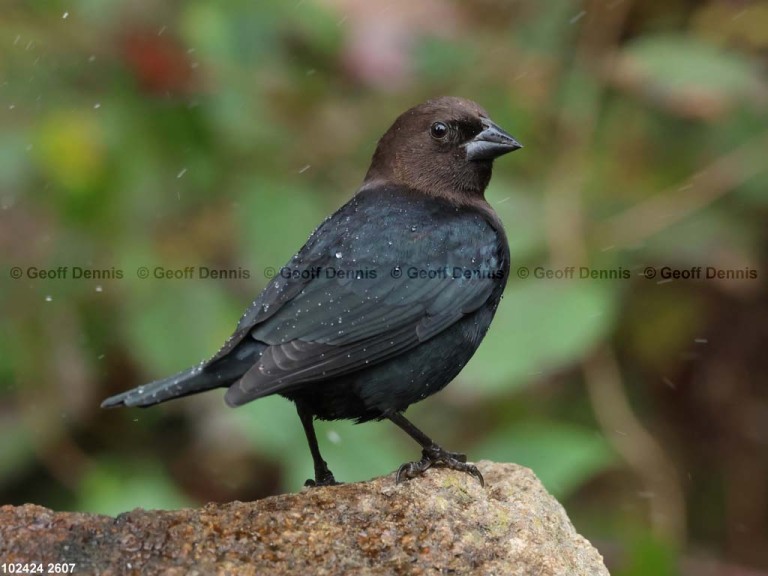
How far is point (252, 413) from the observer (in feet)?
13.5

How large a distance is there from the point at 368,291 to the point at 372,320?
12 cm

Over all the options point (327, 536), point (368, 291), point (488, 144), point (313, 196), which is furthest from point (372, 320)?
point (313, 196)

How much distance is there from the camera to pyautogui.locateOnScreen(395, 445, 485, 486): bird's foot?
11.4 ft

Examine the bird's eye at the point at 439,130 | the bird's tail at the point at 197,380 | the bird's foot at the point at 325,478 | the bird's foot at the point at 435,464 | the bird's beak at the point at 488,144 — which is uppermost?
the bird's eye at the point at 439,130

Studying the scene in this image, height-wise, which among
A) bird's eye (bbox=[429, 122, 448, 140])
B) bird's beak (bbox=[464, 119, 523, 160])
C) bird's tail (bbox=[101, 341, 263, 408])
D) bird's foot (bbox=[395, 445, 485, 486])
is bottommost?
bird's foot (bbox=[395, 445, 485, 486])

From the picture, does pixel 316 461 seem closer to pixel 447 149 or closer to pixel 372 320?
pixel 372 320

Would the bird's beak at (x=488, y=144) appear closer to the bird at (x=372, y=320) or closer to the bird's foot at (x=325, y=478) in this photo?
the bird at (x=372, y=320)

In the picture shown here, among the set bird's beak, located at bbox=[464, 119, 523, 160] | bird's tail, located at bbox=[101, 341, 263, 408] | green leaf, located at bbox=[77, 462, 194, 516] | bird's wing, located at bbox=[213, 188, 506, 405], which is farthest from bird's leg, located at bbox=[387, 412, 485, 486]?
bird's beak, located at bbox=[464, 119, 523, 160]

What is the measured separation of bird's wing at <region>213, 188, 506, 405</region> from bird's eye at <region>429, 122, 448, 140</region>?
16.0 inches

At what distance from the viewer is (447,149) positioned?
4.40m

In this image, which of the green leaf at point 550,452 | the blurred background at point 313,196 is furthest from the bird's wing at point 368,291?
the green leaf at point 550,452

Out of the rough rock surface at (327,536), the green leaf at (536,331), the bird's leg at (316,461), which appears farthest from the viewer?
the green leaf at (536,331)

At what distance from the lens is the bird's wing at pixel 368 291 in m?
3.55

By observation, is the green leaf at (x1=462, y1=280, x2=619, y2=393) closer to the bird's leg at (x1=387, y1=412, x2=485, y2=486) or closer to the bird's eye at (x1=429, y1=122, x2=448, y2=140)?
the bird's leg at (x1=387, y1=412, x2=485, y2=486)
